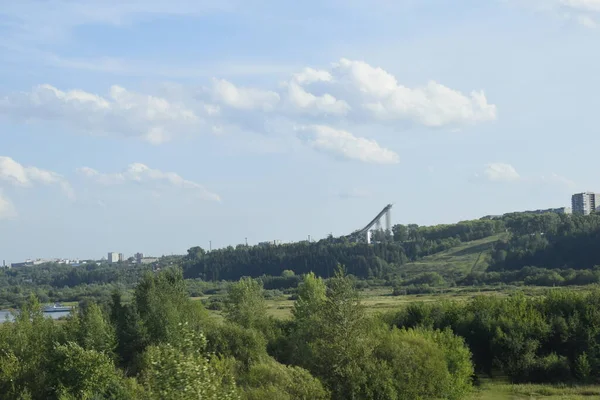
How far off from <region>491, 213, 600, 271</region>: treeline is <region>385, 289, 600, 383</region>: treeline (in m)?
75.1

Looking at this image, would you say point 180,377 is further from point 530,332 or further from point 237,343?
point 530,332

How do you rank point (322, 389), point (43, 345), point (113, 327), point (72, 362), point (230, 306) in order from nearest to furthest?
point (322, 389) → point (72, 362) → point (43, 345) → point (113, 327) → point (230, 306)

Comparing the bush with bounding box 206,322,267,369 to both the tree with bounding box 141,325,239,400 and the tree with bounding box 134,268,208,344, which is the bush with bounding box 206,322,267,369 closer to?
the tree with bounding box 134,268,208,344

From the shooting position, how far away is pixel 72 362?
53156 mm

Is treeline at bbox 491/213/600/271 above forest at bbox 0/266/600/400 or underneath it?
above

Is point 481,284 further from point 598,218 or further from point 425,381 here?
point 425,381

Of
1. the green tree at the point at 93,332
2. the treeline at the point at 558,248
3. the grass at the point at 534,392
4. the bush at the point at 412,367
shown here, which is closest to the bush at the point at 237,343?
the green tree at the point at 93,332

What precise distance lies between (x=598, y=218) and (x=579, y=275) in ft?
148

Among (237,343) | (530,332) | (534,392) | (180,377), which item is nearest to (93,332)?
(237,343)

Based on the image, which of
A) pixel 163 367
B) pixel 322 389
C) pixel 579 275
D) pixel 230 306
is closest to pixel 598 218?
pixel 579 275

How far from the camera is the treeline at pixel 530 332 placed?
65688mm

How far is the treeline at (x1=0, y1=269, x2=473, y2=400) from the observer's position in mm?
44375

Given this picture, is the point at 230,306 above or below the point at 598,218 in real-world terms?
below

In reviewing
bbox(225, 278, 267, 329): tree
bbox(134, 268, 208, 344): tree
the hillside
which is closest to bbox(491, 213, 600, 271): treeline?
the hillside
